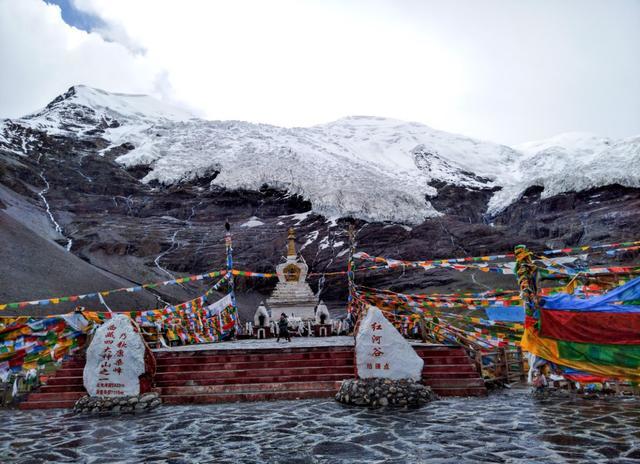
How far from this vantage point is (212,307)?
698 inches

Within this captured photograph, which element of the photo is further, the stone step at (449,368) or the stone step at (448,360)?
the stone step at (448,360)

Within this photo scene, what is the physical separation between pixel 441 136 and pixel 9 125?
7452 centimetres

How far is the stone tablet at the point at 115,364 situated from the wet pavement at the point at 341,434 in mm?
707

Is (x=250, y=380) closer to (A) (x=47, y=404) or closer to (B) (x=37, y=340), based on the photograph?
(A) (x=47, y=404)

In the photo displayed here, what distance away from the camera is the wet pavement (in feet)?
18.0

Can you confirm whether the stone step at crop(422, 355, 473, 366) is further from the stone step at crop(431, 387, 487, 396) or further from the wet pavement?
the wet pavement

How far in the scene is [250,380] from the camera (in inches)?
401

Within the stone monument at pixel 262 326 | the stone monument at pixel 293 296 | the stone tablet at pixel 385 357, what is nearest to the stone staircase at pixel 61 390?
the stone tablet at pixel 385 357

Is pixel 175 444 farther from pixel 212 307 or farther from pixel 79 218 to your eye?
pixel 79 218

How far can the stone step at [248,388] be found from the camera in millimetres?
9852

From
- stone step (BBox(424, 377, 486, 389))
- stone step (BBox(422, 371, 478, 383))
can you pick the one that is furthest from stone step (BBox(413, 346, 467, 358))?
stone step (BBox(424, 377, 486, 389))

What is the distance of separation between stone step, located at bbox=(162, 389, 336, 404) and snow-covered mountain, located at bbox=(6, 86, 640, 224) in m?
46.4

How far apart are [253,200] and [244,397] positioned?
49909 millimetres

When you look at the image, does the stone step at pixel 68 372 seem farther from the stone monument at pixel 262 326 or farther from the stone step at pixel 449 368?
the stone monument at pixel 262 326
